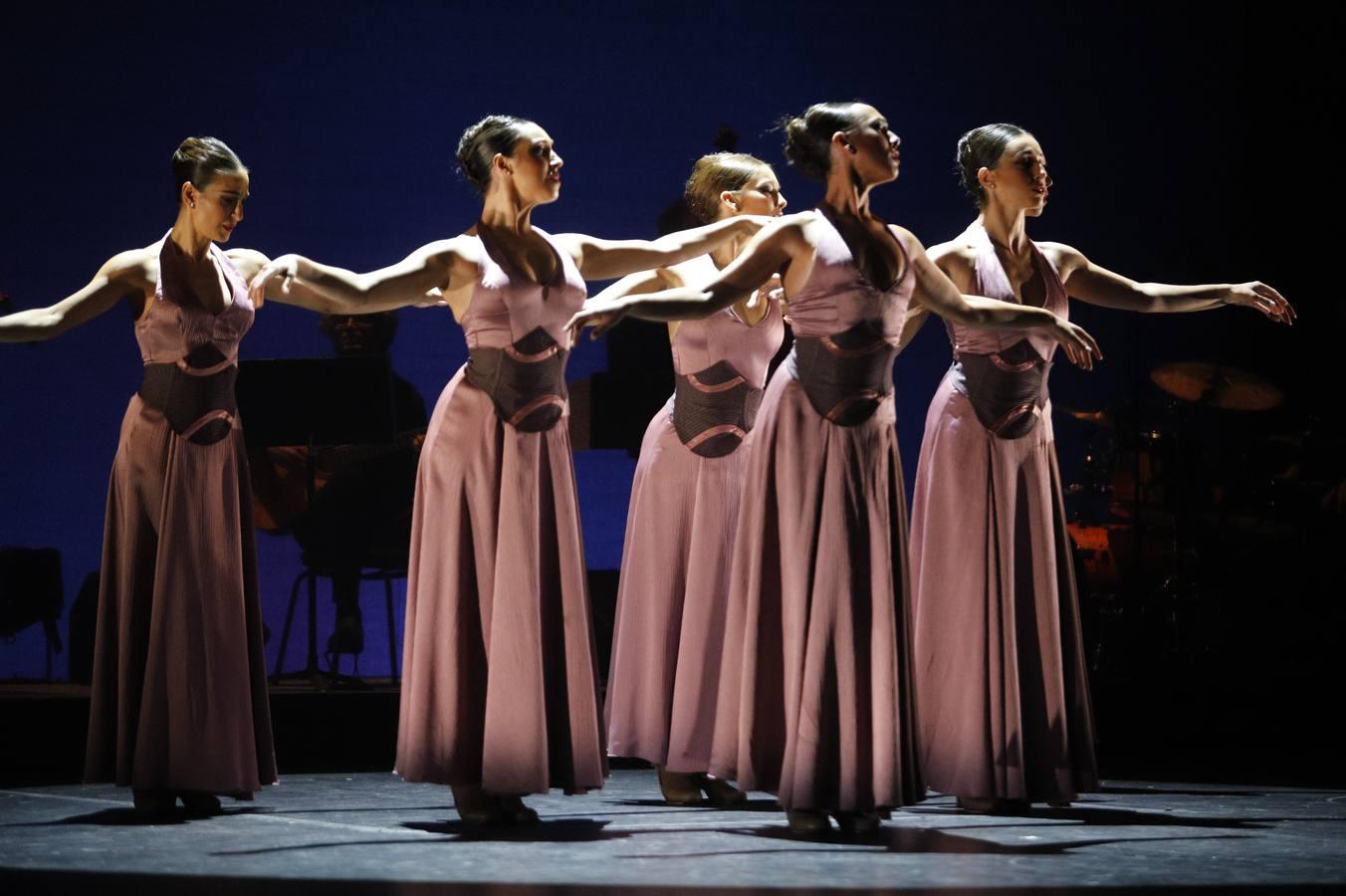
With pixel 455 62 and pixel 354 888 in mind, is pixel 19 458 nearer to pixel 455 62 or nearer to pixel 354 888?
pixel 455 62

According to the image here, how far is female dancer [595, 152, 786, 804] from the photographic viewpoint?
4.90 meters

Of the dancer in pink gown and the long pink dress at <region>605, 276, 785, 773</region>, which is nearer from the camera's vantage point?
the dancer in pink gown

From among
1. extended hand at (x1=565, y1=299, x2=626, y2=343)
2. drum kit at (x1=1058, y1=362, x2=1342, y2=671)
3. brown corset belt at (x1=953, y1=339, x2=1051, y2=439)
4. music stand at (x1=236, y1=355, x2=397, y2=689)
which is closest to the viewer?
extended hand at (x1=565, y1=299, x2=626, y2=343)

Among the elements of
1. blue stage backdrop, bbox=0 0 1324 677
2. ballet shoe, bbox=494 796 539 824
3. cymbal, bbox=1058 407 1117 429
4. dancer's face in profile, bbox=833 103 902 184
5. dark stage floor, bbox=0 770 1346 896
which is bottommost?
dark stage floor, bbox=0 770 1346 896

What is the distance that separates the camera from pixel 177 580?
14.6 feet

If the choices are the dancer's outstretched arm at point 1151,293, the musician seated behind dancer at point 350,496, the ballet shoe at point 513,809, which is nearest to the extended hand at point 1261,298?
the dancer's outstretched arm at point 1151,293

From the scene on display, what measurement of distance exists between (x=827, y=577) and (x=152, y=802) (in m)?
1.74

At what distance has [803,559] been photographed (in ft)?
13.2

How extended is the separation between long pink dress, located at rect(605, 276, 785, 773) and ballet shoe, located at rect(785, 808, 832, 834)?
0.87 m

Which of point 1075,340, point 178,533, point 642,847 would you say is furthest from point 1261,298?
point 178,533

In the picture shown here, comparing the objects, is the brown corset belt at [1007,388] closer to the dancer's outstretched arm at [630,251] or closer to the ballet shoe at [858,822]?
the dancer's outstretched arm at [630,251]

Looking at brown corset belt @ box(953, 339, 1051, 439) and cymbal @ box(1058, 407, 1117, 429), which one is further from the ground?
cymbal @ box(1058, 407, 1117, 429)

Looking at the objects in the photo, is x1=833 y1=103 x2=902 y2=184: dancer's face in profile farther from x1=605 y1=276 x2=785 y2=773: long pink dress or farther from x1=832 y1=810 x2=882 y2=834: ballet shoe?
x1=832 y1=810 x2=882 y2=834: ballet shoe

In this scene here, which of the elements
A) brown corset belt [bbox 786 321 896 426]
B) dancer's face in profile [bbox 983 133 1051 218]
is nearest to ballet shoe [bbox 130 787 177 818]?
brown corset belt [bbox 786 321 896 426]
